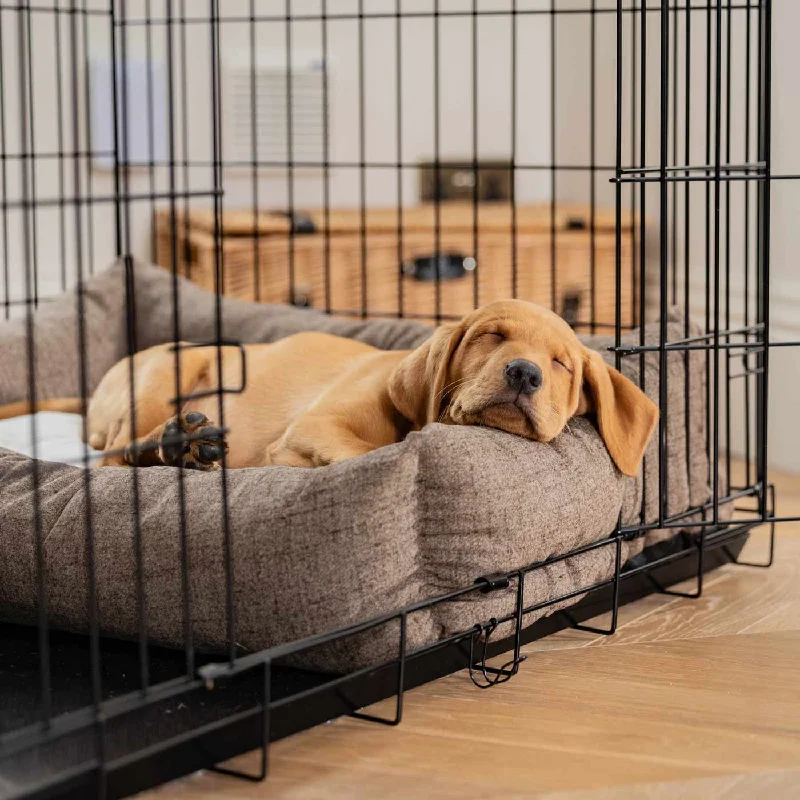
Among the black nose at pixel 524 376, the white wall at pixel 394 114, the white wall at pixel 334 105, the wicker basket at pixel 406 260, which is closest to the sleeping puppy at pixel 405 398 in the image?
the black nose at pixel 524 376

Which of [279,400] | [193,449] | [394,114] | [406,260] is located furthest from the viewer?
[394,114]

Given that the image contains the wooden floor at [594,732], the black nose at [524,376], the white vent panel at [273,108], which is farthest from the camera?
the white vent panel at [273,108]

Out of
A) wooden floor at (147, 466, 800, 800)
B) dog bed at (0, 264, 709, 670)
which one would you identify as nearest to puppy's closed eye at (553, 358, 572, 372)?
dog bed at (0, 264, 709, 670)

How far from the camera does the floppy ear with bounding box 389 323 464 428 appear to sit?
1.98 metres

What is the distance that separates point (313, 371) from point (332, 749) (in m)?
0.89

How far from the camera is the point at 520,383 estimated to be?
6.07ft

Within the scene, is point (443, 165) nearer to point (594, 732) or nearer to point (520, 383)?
point (520, 383)

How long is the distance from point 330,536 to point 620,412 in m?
0.63

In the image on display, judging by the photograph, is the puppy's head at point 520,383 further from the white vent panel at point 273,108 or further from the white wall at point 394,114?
the white vent panel at point 273,108

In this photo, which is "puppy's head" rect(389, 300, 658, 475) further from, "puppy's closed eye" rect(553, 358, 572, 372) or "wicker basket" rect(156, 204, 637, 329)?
"wicker basket" rect(156, 204, 637, 329)

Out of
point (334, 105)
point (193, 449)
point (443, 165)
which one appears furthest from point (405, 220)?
point (193, 449)

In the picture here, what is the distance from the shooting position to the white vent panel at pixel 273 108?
410cm

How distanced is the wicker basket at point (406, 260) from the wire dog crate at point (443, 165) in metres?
0.01

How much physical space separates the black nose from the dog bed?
0.08 metres
